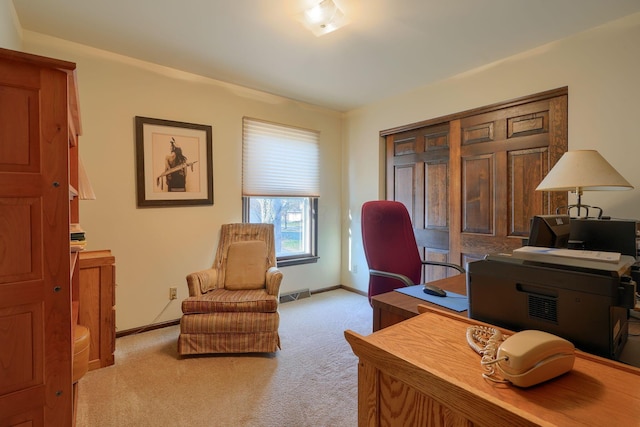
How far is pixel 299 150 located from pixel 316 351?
2.29m

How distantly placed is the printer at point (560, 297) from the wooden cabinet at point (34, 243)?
1.45m

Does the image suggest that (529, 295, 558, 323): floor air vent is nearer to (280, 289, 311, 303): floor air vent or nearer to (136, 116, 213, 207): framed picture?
(136, 116, 213, 207): framed picture

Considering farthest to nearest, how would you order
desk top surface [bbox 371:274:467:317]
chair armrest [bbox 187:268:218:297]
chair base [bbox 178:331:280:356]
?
1. chair armrest [bbox 187:268:218:297]
2. chair base [bbox 178:331:280:356]
3. desk top surface [bbox 371:274:467:317]

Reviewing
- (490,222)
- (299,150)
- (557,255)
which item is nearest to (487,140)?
(490,222)

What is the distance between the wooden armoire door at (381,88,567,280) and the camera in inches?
98.6

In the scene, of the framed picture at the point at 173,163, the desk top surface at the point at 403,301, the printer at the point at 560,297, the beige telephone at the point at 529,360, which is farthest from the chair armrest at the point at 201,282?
the beige telephone at the point at 529,360

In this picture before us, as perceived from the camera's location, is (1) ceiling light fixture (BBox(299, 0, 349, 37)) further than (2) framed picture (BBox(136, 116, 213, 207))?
No

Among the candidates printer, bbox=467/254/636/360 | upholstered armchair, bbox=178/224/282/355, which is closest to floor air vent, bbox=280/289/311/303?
upholstered armchair, bbox=178/224/282/355

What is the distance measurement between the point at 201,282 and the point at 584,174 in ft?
8.73

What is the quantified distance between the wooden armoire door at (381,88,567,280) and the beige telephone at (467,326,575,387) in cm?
226

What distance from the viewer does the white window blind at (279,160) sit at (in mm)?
3408

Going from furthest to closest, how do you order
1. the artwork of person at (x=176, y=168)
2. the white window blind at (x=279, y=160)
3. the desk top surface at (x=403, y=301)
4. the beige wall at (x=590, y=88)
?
the white window blind at (x=279, y=160) → the artwork of person at (x=176, y=168) → the beige wall at (x=590, y=88) → the desk top surface at (x=403, y=301)

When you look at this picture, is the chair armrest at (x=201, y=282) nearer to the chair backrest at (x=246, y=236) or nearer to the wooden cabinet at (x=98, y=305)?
the chair backrest at (x=246, y=236)

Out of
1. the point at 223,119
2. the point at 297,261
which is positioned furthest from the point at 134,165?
the point at 297,261
